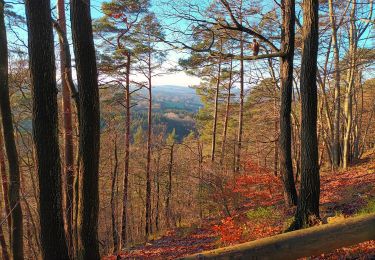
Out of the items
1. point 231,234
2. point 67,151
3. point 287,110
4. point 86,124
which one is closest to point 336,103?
point 287,110

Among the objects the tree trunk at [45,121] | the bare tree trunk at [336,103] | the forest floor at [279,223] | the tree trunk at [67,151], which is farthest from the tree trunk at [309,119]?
the bare tree trunk at [336,103]

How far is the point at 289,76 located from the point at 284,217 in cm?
318

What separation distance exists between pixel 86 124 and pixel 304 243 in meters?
3.79

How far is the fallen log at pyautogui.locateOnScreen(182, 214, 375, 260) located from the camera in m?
3.28

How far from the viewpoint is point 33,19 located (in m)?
4.70

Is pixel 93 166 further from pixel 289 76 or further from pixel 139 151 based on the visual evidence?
pixel 139 151

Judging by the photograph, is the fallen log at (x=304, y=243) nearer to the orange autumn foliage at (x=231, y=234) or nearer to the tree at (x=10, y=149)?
the orange autumn foliage at (x=231, y=234)

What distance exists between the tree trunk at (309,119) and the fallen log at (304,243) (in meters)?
1.92

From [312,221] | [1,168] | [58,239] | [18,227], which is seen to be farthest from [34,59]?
[1,168]

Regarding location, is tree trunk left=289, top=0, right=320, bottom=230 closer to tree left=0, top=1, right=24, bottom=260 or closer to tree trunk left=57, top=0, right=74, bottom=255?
tree trunk left=57, top=0, right=74, bottom=255

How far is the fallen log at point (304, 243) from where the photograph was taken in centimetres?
328

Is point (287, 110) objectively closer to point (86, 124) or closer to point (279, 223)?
point (279, 223)

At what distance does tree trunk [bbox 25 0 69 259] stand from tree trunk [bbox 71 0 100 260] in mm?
470

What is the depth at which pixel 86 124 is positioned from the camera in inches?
209
